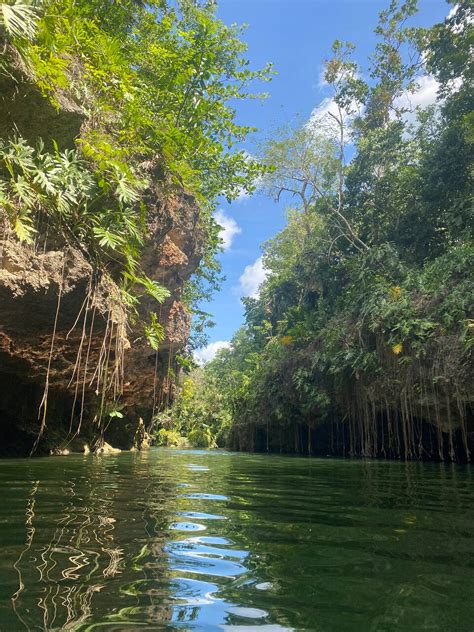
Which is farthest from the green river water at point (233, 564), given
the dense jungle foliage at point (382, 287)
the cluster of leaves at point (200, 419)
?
the cluster of leaves at point (200, 419)

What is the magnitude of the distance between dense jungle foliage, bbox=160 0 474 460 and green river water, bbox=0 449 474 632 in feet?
29.0

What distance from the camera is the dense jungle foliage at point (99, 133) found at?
17.8ft

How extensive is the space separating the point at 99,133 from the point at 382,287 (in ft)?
32.9

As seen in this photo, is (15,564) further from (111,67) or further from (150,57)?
(150,57)

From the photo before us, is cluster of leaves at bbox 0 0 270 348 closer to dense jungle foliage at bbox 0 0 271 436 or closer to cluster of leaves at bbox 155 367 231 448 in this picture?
dense jungle foliage at bbox 0 0 271 436

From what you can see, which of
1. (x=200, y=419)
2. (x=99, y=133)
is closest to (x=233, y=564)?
(x=99, y=133)

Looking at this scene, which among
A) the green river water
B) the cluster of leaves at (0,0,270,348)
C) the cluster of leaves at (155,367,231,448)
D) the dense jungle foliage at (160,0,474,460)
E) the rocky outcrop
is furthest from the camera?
the cluster of leaves at (155,367,231,448)

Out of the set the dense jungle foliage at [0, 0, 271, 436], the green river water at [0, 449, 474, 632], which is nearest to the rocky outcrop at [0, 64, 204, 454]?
the dense jungle foliage at [0, 0, 271, 436]

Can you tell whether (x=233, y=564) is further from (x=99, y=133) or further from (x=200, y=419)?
(x=200, y=419)

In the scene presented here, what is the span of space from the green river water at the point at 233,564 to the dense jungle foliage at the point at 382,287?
8.85m

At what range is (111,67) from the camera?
6.97m

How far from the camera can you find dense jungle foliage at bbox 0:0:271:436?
17.8 feet

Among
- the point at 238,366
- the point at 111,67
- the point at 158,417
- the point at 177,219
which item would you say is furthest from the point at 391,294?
the point at 238,366

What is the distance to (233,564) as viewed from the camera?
196cm
